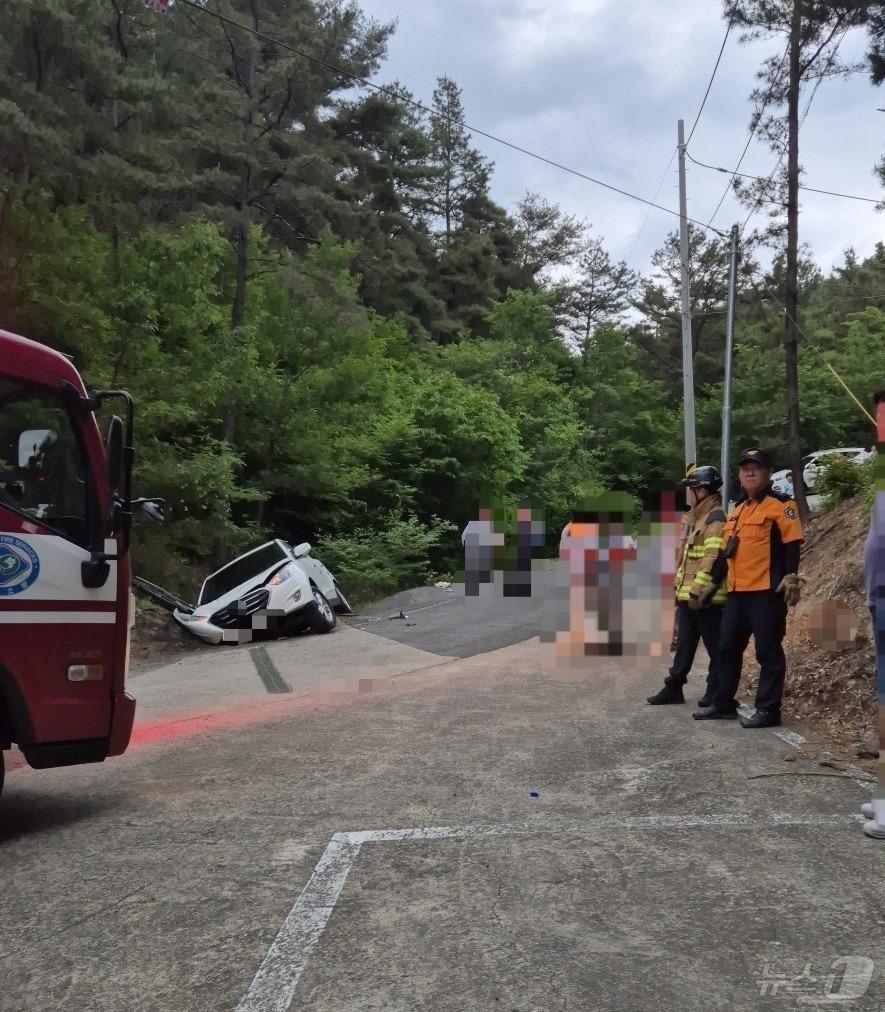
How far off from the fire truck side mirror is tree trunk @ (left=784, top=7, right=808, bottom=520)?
53.6ft

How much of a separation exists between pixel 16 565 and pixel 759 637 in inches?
196

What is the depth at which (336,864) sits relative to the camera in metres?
4.18

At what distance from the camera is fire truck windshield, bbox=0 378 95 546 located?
4762mm

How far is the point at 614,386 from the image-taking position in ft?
151

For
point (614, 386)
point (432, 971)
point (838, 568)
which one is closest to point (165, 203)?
point (838, 568)

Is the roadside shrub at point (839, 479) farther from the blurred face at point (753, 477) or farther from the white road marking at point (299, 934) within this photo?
the white road marking at point (299, 934)

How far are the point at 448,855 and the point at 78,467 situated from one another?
2.84 m

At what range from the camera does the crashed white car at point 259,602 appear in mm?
13828

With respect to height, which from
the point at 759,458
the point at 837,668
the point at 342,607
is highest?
the point at 759,458

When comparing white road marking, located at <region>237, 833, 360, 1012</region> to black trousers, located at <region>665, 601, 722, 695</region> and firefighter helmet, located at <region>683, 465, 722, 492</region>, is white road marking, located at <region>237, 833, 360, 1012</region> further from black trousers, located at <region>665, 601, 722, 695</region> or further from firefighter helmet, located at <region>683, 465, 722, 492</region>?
firefighter helmet, located at <region>683, 465, 722, 492</region>

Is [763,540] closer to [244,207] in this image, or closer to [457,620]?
[457,620]

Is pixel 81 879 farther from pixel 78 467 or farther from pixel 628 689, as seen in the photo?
pixel 628 689

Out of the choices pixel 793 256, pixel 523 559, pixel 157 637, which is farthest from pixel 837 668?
pixel 793 256

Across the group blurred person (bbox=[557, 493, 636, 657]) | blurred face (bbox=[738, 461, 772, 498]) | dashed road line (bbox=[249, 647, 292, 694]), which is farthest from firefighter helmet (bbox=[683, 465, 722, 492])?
dashed road line (bbox=[249, 647, 292, 694])
